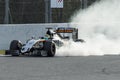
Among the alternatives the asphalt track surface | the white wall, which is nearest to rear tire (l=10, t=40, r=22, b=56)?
the white wall

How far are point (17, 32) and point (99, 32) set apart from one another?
449cm

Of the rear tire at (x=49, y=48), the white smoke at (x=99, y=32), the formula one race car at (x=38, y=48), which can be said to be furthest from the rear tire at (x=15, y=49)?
the white smoke at (x=99, y=32)

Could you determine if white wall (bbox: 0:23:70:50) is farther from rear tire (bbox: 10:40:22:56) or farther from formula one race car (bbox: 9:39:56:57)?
formula one race car (bbox: 9:39:56:57)

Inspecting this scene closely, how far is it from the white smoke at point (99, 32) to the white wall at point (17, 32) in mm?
2278

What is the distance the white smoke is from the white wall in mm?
2278

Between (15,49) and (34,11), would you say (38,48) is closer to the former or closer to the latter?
(15,49)

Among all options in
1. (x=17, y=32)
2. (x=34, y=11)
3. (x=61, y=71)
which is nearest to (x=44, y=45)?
(x=17, y=32)

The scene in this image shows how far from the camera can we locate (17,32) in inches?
1043

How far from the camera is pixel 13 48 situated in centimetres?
2266

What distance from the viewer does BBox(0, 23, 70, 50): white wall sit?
1038 inches

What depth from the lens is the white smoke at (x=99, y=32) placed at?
23625 millimetres

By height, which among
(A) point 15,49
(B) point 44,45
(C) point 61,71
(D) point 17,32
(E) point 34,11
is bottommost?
(C) point 61,71

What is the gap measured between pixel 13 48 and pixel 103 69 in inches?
316

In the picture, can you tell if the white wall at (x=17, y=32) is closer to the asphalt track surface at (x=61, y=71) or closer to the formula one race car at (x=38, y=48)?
the formula one race car at (x=38, y=48)
